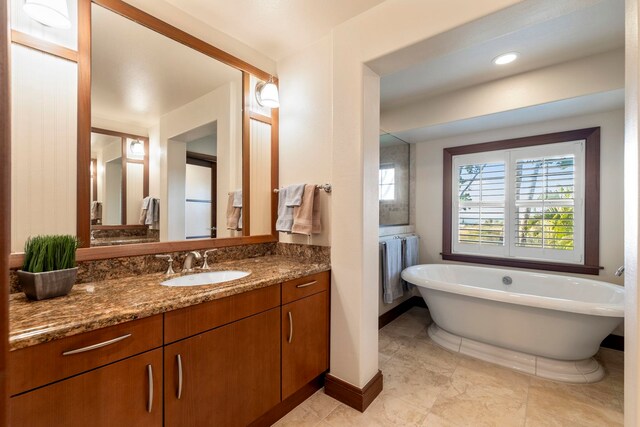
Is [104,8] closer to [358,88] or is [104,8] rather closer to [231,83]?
[231,83]

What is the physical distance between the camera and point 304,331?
5.49ft

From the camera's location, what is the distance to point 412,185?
3676mm

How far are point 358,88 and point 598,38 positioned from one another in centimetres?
176

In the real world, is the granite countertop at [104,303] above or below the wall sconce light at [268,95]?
below

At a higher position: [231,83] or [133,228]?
[231,83]

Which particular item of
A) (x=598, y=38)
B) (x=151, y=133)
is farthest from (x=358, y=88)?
(x=598, y=38)

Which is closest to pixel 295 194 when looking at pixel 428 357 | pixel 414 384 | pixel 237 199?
pixel 237 199

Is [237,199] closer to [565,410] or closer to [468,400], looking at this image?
[468,400]

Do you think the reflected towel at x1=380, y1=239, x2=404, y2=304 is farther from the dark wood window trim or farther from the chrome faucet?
the chrome faucet

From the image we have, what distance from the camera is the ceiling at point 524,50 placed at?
1737mm

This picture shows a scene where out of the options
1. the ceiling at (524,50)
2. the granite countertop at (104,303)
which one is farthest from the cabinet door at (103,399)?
the ceiling at (524,50)

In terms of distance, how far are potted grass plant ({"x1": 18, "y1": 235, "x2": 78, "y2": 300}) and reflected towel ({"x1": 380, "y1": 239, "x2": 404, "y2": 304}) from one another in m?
2.36

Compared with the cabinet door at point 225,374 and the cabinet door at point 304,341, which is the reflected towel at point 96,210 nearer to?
the cabinet door at point 225,374

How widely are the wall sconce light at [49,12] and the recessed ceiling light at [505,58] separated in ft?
8.97
